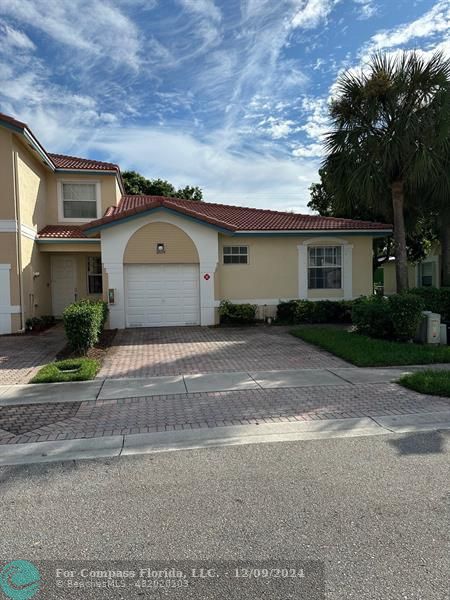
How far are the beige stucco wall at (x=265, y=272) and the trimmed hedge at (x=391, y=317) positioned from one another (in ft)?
14.9

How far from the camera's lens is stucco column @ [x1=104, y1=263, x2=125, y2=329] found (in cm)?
1470

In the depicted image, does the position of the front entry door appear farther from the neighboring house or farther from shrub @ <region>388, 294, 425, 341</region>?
the neighboring house

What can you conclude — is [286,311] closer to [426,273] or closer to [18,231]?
[18,231]

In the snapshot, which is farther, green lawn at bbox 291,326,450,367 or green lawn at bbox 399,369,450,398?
green lawn at bbox 291,326,450,367

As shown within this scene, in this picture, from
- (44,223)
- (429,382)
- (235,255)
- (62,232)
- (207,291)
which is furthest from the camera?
(44,223)

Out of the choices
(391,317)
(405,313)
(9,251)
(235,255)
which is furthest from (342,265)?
(9,251)

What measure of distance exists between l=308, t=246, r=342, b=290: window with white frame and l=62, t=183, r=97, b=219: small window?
29.5 feet

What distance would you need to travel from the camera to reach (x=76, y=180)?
1742 cm

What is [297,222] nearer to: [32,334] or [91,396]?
[32,334]

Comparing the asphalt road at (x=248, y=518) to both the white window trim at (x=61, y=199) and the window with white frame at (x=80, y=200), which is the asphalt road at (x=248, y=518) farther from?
the window with white frame at (x=80, y=200)

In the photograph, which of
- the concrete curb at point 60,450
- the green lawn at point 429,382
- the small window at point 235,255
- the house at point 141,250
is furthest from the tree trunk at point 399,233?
the concrete curb at point 60,450

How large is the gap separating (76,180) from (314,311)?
35.4 feet

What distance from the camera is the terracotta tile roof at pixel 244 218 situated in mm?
14781

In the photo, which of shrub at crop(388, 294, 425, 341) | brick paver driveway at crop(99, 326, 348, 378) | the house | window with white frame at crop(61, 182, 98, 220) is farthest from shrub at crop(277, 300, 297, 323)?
window with white frame at crop(61, 182, 98, 220)
